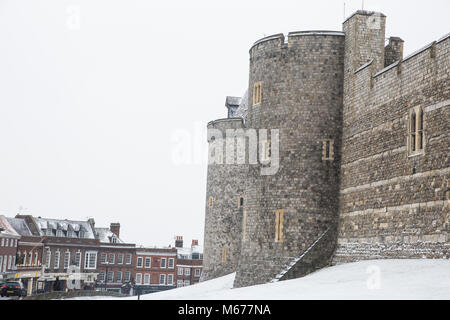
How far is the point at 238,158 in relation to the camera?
3556cm

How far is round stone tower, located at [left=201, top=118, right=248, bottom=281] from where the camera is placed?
34.6 meters

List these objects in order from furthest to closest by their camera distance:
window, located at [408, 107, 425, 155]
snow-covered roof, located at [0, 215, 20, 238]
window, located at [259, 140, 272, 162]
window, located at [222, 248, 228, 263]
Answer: snow-covered roof, located at [0, 215, 20, 238] → window, located at [222, 248, 228, 263] → window, located at [259, 140, 272, 162] → window, located at [408, 107, 425, 155]

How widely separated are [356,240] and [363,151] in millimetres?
3082

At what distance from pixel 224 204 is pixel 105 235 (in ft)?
148

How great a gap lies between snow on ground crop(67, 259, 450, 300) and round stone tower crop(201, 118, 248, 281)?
43.8 feet

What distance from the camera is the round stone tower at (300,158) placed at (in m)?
23.2

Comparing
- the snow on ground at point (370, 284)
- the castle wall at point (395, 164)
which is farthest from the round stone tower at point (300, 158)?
the snow on ground at point (370, 284)

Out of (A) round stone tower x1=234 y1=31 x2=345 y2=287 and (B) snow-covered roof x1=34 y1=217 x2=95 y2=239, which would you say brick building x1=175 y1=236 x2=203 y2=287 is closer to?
(B) snow-covered roof x1=34 y1=217 x2=95 y2=239

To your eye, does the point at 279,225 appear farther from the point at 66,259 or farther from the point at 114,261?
the point at 114,261

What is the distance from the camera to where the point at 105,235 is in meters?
77.2

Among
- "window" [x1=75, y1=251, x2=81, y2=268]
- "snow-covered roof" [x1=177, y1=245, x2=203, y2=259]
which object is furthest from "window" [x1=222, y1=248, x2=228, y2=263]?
"snow-covered roof" [x1=177, y1=245, x2=203, y2=259]

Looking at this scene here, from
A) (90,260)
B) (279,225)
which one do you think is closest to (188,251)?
(90,260)
